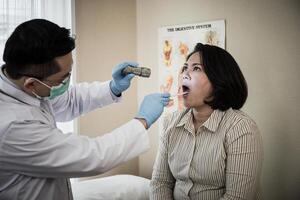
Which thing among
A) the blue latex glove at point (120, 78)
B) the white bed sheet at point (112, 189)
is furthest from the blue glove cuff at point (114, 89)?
the white bed sheet at point (112, 189)

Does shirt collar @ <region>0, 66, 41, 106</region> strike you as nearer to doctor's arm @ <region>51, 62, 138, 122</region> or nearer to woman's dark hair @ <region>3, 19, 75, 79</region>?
woman's dark hair @ <region>3, 19, 75, 79</region>

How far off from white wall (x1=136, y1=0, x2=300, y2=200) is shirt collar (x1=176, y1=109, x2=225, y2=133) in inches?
20.0

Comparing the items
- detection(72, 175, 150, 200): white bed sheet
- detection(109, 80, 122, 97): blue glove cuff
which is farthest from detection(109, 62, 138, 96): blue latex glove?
detection(72, 175, 150, 200): white bed sheet

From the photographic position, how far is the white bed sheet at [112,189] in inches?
80.2

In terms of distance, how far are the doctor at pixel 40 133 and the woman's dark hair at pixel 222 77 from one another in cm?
45

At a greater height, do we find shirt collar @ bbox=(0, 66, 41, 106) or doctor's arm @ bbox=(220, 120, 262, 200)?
shirt collar @ bbox=(0, 66, 41, 106)

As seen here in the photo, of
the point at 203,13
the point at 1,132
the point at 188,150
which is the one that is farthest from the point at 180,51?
the point at 1,132

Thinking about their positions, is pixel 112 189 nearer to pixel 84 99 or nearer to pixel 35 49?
pixel 84 99

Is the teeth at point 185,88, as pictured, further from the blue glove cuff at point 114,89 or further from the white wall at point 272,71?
the white wall at point 272,71

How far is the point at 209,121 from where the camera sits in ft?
5.21

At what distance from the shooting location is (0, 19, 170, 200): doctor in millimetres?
1125

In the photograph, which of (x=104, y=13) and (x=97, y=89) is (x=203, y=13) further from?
(x=97, y=89)

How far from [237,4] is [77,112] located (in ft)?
3.89

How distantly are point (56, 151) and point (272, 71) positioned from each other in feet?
4.47
